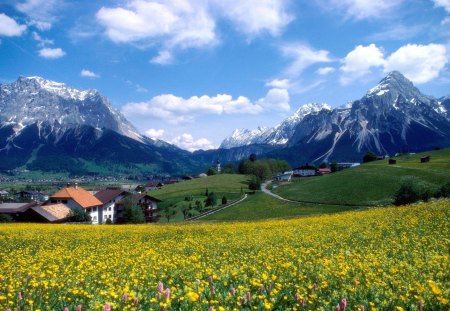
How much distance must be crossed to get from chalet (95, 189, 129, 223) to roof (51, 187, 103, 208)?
14.7 ft

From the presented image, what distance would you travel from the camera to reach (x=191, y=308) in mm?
8102

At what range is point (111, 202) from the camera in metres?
124

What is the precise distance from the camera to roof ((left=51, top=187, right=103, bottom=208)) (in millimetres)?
105188

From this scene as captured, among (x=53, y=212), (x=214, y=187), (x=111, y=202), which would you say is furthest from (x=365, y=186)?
(x=111, y=202)

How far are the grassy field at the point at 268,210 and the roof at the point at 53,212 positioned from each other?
35.9 meters

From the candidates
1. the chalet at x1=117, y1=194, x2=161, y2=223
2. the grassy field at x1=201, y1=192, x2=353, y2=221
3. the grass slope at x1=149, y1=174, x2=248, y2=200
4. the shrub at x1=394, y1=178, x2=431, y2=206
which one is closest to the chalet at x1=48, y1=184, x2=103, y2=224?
the chalet at x1=117, y1=194, x2=161, y2=223

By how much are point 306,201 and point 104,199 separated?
6929 cm

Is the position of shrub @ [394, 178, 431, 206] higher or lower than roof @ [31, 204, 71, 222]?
higher

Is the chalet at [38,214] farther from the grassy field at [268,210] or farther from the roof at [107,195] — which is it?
the grassy field at [268,210]

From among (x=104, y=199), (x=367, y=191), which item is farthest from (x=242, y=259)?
(x=104, y=199)

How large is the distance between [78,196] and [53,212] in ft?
68.5

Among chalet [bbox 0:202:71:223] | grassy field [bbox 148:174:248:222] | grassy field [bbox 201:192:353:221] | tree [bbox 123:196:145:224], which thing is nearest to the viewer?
grassy field [bbox 201:192:353:221]

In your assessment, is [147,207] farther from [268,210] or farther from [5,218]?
[268,210]

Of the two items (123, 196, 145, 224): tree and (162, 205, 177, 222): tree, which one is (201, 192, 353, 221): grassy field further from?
(162, 205, 177, 222): tree
